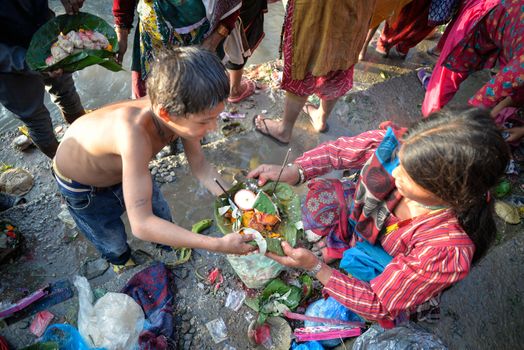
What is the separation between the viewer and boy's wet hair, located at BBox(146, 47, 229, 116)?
5.16 ft

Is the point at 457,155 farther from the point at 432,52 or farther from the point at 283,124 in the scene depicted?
the point at 432,52

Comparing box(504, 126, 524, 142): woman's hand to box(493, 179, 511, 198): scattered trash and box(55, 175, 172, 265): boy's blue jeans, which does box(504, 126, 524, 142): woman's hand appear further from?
box(55, 175, 172, 265): boy's blue jeans

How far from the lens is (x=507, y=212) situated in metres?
3.08

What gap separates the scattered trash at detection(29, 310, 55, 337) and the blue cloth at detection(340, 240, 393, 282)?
2101 mm

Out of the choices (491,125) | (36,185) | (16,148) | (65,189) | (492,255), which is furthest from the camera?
(16,148)

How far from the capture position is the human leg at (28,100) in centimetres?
254

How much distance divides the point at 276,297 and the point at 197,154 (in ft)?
3.88

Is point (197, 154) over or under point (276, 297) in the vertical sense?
over

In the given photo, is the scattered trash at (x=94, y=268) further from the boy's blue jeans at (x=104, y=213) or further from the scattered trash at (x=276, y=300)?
the scattered trash at (x=276, y=300)

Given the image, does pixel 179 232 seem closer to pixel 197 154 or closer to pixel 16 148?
pixel 197 154

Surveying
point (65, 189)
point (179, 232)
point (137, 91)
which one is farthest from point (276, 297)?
point (137, 91)

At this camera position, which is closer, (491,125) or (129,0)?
(491,125)

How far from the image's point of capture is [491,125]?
1388 mm

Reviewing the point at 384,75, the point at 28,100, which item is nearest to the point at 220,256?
the point at 28,100
